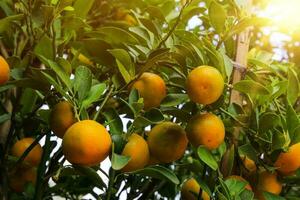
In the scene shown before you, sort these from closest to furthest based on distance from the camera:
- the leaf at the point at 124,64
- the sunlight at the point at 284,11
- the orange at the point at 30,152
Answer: the leaf at the point at 124,64 < the orange at the point at 30,152 < the sunlight at the point at 284,11

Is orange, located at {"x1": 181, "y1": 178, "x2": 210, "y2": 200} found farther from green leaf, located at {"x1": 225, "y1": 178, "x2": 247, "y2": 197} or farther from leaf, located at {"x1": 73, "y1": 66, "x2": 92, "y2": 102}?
leaf, located at {"x1": 73, "y1": 66, "x2": 92, "y2": 102}

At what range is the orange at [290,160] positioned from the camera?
75cm

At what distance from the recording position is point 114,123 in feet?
2.36

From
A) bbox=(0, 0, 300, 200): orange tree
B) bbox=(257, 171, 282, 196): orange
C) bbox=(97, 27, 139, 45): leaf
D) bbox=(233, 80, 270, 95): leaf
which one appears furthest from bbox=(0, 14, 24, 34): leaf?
bbox=(257, 171, 282, 196): orange

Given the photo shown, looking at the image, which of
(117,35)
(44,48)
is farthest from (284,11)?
(44,48)

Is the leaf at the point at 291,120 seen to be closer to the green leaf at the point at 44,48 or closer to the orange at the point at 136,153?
the orange at the point at 136,153

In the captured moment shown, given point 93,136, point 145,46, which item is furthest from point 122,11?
point 93,136

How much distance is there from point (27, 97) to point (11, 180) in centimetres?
16

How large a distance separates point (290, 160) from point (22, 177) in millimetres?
471

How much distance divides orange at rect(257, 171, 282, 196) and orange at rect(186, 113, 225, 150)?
0.11 m

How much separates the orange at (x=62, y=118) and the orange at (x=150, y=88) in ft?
0.36

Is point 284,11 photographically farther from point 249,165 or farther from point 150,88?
point 150,88

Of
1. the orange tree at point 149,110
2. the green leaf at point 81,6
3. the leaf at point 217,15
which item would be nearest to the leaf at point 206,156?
the orange tree at point 149,110

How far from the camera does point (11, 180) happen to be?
0.91 metres
